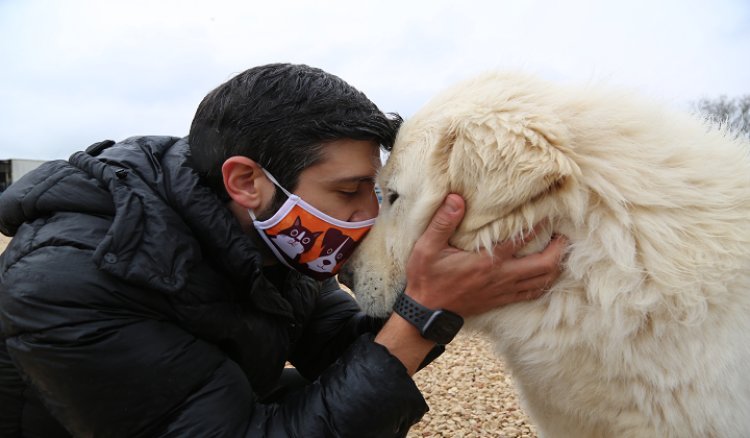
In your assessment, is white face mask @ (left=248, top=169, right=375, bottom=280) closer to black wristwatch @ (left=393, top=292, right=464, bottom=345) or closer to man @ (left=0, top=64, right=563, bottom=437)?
man @ (left=0, top=64, right=563, bottom=437)

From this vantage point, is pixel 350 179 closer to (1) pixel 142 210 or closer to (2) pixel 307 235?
(2) pixel 307 235

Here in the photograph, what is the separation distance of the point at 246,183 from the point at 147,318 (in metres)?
0.69

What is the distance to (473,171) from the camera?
1727mm

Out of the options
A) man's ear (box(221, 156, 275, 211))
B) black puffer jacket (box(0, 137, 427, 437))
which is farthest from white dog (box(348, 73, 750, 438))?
man's ear (box(221, 156, 275, 211))

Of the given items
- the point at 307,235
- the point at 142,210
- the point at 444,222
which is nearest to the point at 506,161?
the point at 444,222

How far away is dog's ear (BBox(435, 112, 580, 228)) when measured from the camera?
5.29 feet

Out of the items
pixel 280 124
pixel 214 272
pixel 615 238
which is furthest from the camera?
pixel 280 124

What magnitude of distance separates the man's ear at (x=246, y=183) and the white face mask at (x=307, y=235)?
4 cm

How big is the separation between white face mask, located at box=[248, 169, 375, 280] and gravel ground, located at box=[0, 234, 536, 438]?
4.75 ft

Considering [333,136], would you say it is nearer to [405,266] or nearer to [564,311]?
[405,266]

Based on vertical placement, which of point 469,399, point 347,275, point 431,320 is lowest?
point 469,399

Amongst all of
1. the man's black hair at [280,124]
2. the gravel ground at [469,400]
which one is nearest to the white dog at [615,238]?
the man's black hair at [280,124]

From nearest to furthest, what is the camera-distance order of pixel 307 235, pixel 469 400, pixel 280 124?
pixel 280 124, pixel 307 235, pixel 469 400

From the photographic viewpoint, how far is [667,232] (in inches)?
62.0
